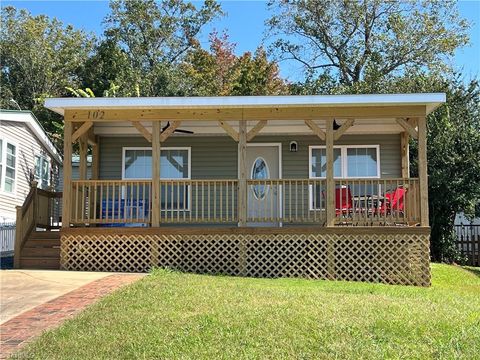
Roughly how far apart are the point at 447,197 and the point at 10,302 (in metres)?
13.2

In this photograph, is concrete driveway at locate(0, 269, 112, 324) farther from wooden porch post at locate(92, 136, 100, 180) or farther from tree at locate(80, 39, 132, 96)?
tree at locate(80, 39, 132, 96)

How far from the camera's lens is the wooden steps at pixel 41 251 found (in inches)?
432

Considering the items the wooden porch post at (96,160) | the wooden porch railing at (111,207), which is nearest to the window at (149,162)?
the wooden porch post at (96,160)

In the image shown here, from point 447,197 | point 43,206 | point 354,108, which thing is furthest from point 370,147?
point 43,206

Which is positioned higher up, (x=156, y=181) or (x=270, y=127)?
(x=270, y=127)

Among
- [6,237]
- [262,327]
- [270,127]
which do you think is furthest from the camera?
[6,237]

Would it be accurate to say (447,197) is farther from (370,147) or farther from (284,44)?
(284,44)

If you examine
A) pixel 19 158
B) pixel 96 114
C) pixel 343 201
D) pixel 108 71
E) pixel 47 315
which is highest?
pixel 108 71

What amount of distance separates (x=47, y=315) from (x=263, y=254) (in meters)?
5.15

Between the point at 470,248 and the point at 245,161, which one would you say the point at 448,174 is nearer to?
the point at 470,248

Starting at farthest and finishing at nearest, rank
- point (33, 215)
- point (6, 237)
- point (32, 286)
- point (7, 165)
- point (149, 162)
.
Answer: point (7, 165), point (6, 237), point (149, 162), point (33, 215), point (32, 286)

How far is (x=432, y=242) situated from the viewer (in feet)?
55.5

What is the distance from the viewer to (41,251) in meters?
11.2

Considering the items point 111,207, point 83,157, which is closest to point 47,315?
point 111,207
